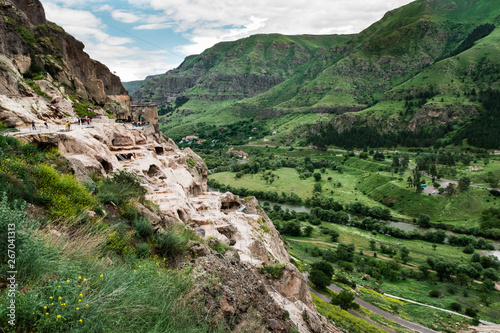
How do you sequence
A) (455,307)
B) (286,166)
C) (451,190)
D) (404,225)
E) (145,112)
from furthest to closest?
(286,166) < (451,190) < (404,225) < (145,112) < (455,307)

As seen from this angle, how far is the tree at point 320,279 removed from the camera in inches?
1487

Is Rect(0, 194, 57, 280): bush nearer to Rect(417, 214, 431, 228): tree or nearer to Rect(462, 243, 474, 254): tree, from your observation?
Rect(462, 243, 474, 254): tree

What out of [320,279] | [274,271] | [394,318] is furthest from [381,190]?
[274,271]

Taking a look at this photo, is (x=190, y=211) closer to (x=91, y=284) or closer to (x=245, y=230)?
(x=245, y=230)

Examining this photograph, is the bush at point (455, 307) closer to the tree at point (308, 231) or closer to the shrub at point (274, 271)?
the tree at point (308, 231)

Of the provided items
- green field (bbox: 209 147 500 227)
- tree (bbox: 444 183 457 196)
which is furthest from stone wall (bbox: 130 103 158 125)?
tree (bbox: 444 183 457 196)

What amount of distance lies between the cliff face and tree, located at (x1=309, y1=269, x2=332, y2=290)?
119ft

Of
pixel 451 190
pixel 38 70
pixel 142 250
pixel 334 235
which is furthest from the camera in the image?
pixel 451 190

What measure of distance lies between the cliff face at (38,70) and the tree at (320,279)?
36.2 metres

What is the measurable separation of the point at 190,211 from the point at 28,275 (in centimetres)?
1452

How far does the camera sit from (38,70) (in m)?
32.4

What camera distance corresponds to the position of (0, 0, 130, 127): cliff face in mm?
23383

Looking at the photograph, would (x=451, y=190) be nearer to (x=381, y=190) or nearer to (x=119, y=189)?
(x=381, y=190)

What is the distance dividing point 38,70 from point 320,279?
146ft
